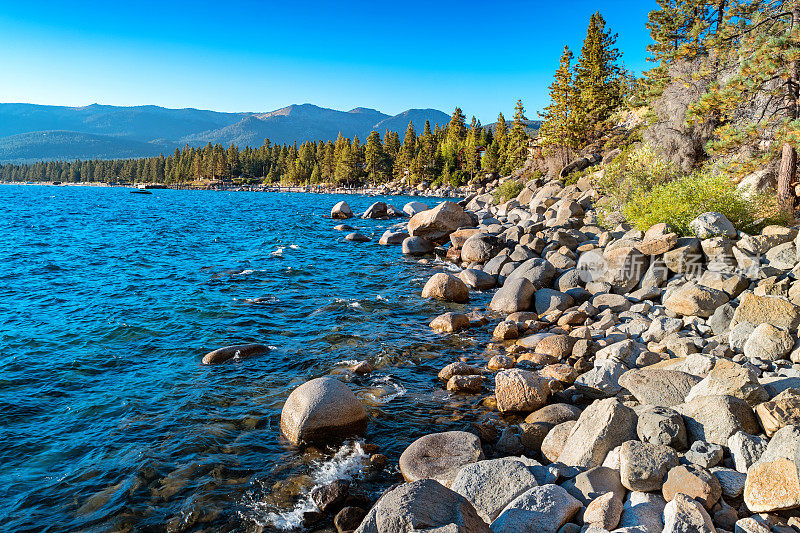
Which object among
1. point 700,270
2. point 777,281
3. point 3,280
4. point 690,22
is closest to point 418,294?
point 700,270

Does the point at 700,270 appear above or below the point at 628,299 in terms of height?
above

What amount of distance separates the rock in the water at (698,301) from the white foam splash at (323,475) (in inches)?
355

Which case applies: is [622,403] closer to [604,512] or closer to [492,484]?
[604,512]

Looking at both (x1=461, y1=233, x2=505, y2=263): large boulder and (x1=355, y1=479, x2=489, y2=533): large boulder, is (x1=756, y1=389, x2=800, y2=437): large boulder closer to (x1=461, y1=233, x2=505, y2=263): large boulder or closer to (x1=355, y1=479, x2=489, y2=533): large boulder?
(x1=355, y1=479, x2=489, y2=533): large boulder

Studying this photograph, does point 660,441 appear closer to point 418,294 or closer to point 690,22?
point 418,294

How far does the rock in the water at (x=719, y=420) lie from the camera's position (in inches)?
238

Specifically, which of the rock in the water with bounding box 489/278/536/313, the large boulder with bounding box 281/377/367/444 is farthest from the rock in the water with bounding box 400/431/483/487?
the rock in the water with bounding box 489/278/536/313

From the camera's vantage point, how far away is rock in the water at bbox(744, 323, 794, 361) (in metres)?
8.41

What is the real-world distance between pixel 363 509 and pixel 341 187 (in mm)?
120807

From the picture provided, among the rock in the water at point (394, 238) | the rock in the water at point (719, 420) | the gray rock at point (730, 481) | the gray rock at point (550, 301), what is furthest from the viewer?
the rock in the water at point (394, 238)

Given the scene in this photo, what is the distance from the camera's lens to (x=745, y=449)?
18.6 feet

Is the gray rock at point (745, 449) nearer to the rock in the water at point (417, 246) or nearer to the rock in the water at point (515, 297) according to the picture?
the rock in the water at point (515, 297)

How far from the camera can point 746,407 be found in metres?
6.25

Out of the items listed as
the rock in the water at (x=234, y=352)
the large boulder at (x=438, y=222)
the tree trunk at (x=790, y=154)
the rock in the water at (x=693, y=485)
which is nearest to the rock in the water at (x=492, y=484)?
the rock in the water at (x=693, y=485)
